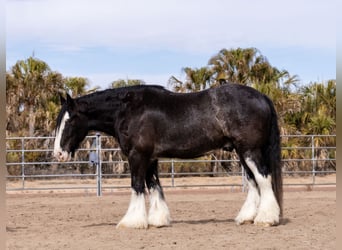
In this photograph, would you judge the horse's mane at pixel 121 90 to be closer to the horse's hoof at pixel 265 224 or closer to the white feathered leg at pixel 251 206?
the white feathered leg at pixel 251 206

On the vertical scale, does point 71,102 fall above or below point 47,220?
above

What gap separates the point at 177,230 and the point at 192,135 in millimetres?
1171

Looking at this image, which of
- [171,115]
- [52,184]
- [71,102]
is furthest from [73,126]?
[52,184]

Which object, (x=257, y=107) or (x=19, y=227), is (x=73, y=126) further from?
(x=257, y=107)

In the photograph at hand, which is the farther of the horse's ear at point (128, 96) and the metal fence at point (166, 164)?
the metal fence at point (166, 164)

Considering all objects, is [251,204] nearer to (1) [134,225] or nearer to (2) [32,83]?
(1) [134,225]

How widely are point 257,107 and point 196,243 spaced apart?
2.09 meters

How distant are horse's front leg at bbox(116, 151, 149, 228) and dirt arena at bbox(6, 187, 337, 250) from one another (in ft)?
0.48

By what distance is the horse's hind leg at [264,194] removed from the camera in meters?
7.01

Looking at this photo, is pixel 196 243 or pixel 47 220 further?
pixel 47 220

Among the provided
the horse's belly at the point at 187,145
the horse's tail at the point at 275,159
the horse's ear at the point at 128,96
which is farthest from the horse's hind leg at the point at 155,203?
the horse's tail at the point at 275,159

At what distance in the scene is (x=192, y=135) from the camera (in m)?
7.18

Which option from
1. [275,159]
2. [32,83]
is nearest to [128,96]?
[275,159]

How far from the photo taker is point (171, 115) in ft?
23.7
